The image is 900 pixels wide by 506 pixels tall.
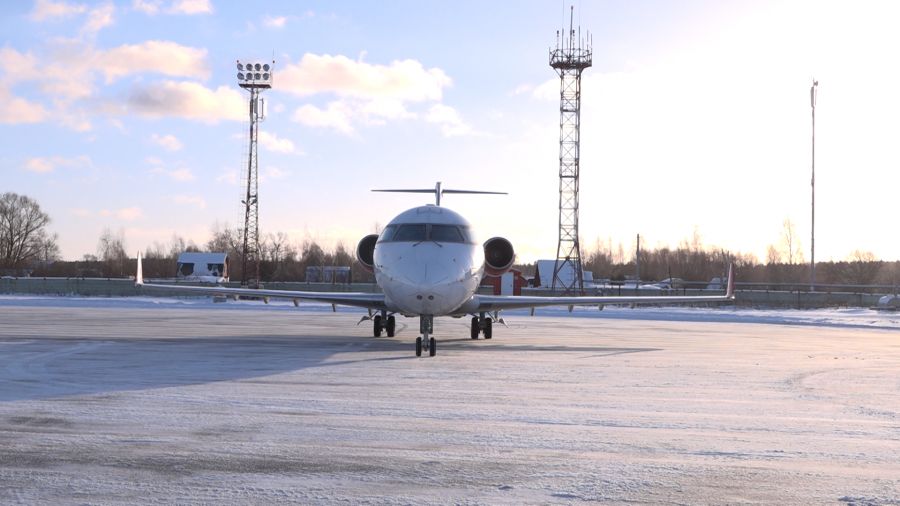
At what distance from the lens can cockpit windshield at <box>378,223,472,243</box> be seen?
15.9 m

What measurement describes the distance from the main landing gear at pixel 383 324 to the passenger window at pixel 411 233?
4529 millimetres

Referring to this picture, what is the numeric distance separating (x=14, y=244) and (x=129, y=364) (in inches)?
4192

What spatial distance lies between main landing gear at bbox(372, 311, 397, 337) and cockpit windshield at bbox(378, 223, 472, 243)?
162 inches

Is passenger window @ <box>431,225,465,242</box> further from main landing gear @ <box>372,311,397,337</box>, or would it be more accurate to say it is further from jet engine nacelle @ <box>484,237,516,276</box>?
main landing gear @ <box>372,311,397,337</box>

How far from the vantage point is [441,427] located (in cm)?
741

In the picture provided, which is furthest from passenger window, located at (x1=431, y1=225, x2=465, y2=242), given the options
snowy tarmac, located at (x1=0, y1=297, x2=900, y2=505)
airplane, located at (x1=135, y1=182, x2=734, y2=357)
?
snowy tarmac, located at (x1=0, y1=297, x2=900, y2=505)

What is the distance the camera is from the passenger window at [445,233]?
1594cm

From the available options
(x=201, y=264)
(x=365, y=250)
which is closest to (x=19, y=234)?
(x=201, y=264)

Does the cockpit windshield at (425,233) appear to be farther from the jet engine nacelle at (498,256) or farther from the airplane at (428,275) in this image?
the jet engine nacelle at (498,256)

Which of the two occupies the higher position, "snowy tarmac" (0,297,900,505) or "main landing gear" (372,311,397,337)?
"main landing gear" (372,311,397,337)

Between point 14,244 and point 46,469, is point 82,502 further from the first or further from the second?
point 14,244

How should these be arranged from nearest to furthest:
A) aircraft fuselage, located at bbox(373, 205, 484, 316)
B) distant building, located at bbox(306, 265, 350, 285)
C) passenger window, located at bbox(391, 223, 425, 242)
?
1. aircraft fuselage, located at bbox(373, 205, 484, 316)
2. passenger window, located at bbox(391, 223, 425, 242)
3. distant building, located at bbox(306, 265, 350, 285)

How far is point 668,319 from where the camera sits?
115 feet

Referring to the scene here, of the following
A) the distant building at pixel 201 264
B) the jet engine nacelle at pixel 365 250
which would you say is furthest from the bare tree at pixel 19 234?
the jet engine nacelle at pixel 365 250
